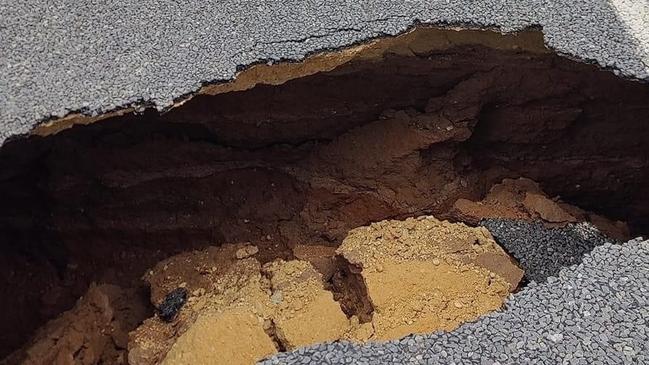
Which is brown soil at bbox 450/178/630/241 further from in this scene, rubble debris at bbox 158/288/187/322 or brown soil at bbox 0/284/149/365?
brown soil at bbox 0/284/149/365

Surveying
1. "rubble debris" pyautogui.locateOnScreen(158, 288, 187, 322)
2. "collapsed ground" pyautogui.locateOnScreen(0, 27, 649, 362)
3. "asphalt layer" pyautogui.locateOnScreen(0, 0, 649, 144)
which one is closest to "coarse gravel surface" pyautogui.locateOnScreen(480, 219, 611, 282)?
"collapsed ground" pyautogui.locateOnScreen(0, 27, 649, 362)

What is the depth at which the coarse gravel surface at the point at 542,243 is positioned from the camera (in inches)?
138

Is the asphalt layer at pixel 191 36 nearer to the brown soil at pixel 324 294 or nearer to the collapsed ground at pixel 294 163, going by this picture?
the collapsed ground at pixel 294 163

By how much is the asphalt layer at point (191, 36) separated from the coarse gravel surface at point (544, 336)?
1090mm

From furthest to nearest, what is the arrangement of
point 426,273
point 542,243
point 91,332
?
1. point 91,332
2. point 542,243
3. point 426,273

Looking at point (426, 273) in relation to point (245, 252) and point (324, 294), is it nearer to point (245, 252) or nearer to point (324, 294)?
point (324, 294)

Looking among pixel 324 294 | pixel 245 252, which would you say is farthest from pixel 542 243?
pixel 245 252

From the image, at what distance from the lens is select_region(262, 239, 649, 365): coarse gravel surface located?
2.36 metres

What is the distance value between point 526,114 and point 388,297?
1548 millimetres

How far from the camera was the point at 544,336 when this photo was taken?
7.88 feet

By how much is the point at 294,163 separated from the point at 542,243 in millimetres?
1466

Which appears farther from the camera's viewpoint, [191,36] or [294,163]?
[294,163]

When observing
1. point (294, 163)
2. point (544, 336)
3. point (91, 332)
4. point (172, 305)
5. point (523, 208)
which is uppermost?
point (294, 163)

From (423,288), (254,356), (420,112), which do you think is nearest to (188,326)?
(254,356)
